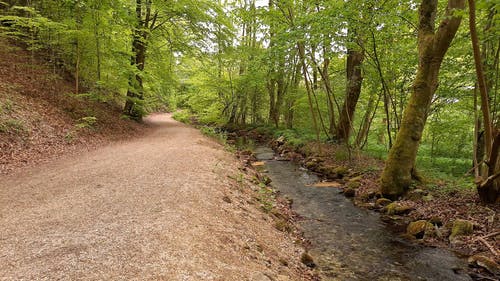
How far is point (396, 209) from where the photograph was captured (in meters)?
7.09

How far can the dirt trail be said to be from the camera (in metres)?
2.92

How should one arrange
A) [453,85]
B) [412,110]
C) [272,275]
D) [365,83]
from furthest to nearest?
1. [365,83]
2. [453,85]
3. [412,110]
4. [272,275]

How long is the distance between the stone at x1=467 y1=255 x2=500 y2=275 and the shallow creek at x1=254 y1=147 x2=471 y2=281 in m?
0.18

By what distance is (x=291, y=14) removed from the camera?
12.0m

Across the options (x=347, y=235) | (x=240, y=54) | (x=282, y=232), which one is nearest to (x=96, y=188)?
(x=282, y=232)

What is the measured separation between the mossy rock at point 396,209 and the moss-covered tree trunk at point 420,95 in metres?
0.50

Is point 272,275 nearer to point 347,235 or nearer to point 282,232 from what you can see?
point 282,232

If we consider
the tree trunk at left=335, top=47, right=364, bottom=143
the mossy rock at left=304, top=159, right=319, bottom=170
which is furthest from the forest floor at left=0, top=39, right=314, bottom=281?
the tree trunk at left=335, top=47, right=364, bottom=143

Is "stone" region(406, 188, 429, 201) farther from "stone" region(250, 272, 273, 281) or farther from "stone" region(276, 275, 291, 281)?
"stone" region(250, 272, 273, 281)

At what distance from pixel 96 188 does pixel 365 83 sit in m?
10.5

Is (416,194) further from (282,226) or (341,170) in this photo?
(282,226)

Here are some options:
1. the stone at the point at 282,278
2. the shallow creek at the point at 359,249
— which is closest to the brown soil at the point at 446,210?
the shallow creek at the point at 359,249

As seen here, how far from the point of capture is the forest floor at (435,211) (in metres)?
5.02

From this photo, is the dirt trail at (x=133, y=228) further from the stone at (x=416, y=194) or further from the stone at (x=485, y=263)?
the stone at (x=416, y=194)
